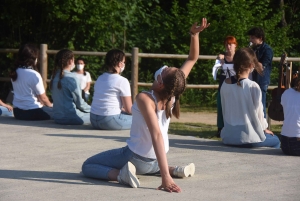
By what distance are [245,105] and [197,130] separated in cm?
304

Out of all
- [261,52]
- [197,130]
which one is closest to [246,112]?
[261,52]

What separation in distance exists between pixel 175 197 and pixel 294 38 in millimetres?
14298

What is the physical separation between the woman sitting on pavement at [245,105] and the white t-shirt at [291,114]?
0.38 m

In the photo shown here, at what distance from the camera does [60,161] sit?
307 inches

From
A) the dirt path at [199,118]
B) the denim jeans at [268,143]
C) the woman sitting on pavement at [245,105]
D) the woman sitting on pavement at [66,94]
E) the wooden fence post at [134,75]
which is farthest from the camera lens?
the wooden fence post at [134,75]

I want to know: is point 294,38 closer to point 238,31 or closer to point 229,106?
point 238,31

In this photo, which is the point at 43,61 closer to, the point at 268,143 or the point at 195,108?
the point at 195,108

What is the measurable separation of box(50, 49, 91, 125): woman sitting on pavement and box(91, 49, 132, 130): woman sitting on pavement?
0.64 metres

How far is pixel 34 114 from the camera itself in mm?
11039

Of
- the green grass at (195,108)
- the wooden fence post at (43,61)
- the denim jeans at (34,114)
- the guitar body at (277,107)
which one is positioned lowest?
the green grass at (195,108)

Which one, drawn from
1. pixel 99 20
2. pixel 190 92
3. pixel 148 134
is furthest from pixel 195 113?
pixel 148 134

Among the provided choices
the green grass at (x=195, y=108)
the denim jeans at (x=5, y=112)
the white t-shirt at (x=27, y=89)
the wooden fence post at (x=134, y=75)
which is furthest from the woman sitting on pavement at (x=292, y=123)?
the green grass at (x=195, y=108)

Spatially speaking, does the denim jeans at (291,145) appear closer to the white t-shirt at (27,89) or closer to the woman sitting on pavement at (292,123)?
the woman sitting on pavement at (292,123)

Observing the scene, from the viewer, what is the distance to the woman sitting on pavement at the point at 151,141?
6.20 metres
